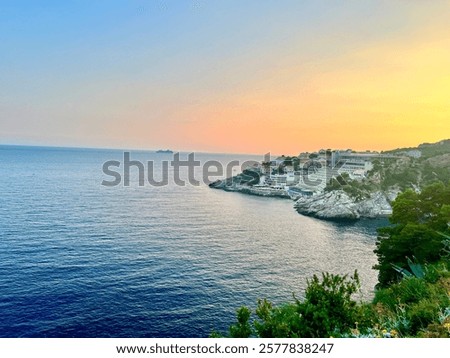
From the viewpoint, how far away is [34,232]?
1156 inches

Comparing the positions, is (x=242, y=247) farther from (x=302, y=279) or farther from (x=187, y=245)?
(x=302, y=279)

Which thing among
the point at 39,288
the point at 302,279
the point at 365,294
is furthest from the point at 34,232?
the point at 365,294

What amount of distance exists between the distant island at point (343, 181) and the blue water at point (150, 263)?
13.9ft

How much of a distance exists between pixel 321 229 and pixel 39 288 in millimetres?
28255

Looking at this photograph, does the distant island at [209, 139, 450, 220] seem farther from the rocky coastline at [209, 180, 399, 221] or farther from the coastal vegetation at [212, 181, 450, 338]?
the coastal vegetation at [212, 181, 450, 338]

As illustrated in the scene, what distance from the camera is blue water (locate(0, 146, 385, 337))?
663 inches

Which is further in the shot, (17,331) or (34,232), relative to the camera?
(34,232)

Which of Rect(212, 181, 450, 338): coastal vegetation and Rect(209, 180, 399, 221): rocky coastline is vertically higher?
Rect(212, 181, 450, 338): coastal vegetation

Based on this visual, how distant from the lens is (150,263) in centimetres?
2412

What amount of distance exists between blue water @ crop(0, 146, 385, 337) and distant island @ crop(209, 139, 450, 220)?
423 centimetres

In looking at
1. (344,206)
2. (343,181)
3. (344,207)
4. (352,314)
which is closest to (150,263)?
(352,314)

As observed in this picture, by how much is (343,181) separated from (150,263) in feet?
137

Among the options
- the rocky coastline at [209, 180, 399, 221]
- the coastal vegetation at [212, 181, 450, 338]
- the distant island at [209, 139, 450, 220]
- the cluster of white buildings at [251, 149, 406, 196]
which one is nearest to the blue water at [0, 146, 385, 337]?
the rocky coastline at [209, 180, 399, 221]

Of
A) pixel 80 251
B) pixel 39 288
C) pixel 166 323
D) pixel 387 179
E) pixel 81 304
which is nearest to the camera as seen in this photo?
pixel 166 323
